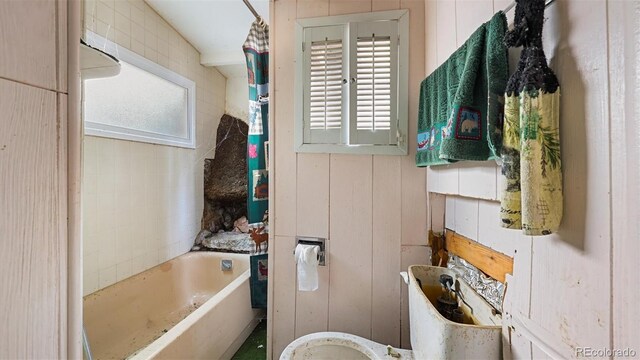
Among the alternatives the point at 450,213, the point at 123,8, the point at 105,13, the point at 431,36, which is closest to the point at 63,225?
the point at 450,213

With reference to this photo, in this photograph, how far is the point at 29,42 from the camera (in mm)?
381

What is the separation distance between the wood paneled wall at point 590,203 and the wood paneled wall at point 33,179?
89 cm

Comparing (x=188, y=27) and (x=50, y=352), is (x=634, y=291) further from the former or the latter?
(x=188, y=27)

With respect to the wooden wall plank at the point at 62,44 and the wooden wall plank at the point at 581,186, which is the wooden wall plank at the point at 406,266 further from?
the wooden wall plank at the point at 62,44

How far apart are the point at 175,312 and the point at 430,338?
196cm

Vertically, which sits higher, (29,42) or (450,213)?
(29,42)

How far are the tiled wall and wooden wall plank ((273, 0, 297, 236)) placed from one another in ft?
3.57

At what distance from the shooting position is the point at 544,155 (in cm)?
45

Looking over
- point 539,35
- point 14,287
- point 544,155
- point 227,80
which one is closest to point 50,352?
Result: point 14,287

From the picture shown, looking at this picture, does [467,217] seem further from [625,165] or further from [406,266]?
[625,165]

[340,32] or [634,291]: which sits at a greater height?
[340,32]

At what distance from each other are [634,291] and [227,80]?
3016 millimetres

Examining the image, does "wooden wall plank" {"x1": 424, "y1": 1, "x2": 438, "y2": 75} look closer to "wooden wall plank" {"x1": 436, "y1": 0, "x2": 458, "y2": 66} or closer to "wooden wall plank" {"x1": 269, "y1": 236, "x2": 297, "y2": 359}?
"wooden wall plank" {"x1": 436, "y1": 0, "x2": 458, "y2": 66}

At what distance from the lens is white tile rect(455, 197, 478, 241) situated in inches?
37.7
